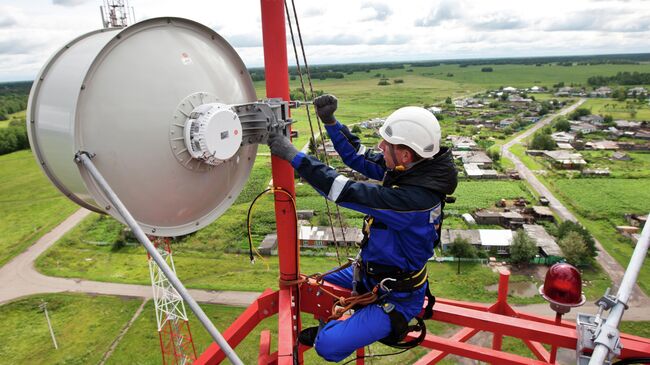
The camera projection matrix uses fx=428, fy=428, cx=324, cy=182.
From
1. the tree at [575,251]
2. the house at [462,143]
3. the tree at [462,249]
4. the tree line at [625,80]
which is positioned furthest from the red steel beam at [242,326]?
the tree line at [625,80]

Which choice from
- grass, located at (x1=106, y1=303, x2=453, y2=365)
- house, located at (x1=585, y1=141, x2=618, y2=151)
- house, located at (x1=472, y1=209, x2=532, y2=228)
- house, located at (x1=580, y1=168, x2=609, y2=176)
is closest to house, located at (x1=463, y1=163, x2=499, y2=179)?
house, located at (x1=580, y1=168, x2=609, y2=176)

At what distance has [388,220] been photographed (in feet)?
11.7

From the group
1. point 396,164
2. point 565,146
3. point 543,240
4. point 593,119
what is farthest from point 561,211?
point 593,119

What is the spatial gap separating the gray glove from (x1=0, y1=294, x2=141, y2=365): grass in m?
19.9

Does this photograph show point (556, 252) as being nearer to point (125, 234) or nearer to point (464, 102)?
point (125, 234)

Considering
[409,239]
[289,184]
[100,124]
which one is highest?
[100,124]

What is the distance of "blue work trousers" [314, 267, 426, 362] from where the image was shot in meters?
3.81

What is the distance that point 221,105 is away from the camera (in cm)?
370

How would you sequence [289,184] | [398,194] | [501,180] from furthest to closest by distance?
[501,180], [289,184], [398,194]

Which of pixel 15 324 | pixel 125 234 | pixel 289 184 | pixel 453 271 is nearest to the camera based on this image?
pixel 289 184

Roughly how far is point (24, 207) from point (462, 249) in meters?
41.6

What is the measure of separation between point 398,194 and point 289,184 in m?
1.23

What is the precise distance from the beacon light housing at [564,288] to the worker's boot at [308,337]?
252cm

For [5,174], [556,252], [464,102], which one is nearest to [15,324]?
[556,252]
